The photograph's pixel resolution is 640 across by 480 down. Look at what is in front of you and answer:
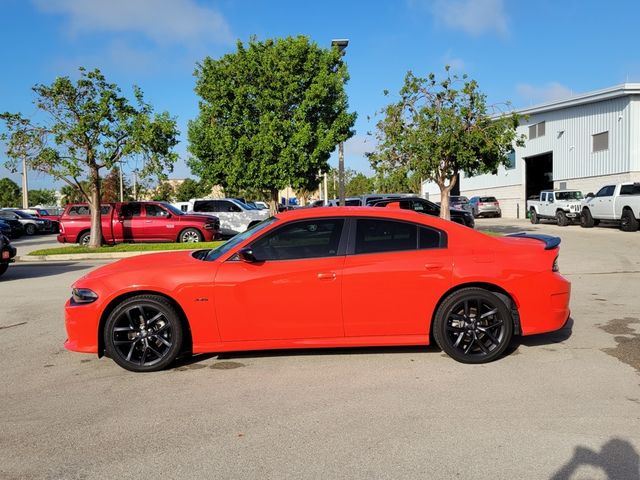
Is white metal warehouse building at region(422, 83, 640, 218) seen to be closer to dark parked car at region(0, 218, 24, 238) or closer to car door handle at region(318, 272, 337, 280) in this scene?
car door handle at region(318, 272, 337, 280)

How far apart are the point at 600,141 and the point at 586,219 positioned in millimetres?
7839

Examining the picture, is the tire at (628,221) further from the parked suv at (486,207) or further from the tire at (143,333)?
the tire at (143,333)

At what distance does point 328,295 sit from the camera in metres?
5.07

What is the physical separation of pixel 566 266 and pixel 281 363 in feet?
30.4

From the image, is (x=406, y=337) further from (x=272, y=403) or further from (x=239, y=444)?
(x=239, y=444)

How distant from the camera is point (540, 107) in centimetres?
3538

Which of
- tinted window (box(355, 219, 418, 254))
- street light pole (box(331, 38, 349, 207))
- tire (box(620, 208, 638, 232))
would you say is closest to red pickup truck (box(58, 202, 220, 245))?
street light pole (box(331, 38, 349, 207))

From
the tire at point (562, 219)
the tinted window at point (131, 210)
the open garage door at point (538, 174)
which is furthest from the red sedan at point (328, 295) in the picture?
the open garage door at point (538, 174)

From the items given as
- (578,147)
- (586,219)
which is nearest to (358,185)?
(578,147)

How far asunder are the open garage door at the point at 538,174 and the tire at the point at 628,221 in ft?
58.5

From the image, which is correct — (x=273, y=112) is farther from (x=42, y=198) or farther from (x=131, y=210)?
(x=42, y=198)

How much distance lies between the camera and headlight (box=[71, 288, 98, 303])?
5129 mm

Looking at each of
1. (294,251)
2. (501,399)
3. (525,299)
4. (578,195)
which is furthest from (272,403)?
(578,195)

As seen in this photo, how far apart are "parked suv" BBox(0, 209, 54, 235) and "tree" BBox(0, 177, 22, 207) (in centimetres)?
6106
